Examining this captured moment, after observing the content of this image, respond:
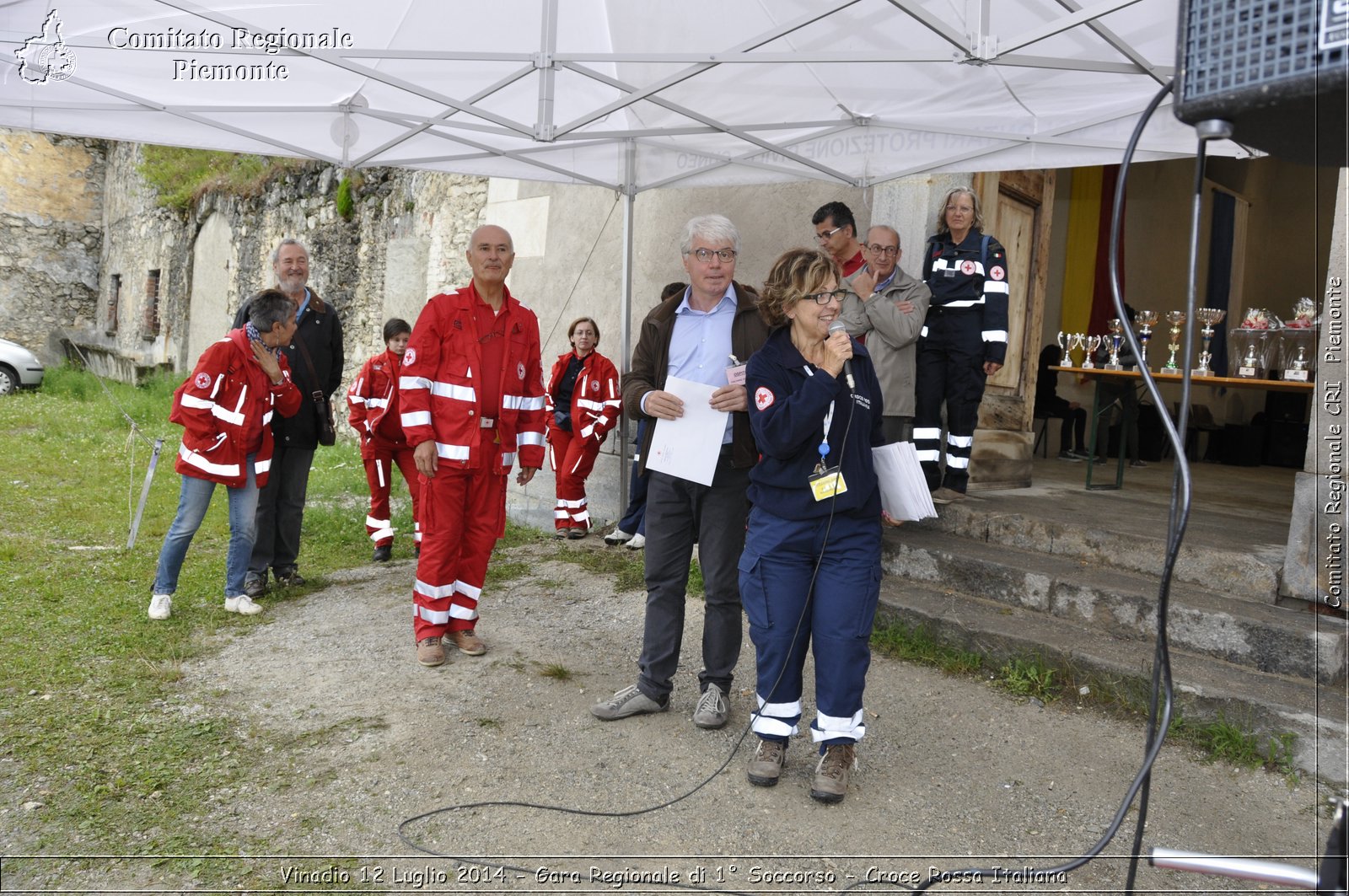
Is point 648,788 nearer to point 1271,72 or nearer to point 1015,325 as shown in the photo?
point 1271,72

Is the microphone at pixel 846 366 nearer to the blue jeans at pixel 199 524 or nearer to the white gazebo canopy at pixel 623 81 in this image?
the white gazebo canopy at pixel 623 81

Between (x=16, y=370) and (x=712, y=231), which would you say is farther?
(x=16, y=370)

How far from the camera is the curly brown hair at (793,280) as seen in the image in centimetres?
324

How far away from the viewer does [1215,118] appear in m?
1.57

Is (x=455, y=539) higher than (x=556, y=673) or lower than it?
higher

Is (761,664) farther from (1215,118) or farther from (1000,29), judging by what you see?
(1000,29)

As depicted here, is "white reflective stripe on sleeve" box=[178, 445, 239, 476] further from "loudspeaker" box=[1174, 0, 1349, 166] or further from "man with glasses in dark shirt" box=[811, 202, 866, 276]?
"loudspeaker" box=[1174, 0, 1349, 166]

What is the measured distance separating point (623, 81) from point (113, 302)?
70.4 feet

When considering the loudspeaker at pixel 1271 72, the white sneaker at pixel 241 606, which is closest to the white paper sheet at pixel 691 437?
the loudspeaker at pixel 1271 72

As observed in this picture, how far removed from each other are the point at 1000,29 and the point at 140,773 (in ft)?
15.1

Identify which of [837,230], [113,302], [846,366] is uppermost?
[113,302]

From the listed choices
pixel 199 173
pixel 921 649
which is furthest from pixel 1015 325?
pixel 199 173

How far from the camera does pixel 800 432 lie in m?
3.15

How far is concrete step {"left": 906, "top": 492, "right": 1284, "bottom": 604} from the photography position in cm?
440
